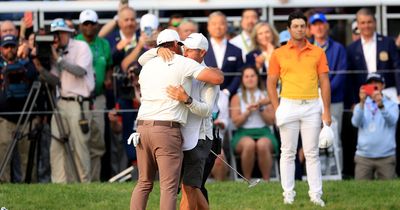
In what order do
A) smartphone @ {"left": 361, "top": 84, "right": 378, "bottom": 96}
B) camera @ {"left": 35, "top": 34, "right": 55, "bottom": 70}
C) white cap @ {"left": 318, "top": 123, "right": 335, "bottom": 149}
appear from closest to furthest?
white cap @ {"left": 318, "top": 123, "right": 335, "bottom": 149}
camera @ {"left": 35, "top": 34, "right": 55, "bottom": 70}
smartphone @ {"left": 361, "top": 84, "right": 378, "bottom": 96}

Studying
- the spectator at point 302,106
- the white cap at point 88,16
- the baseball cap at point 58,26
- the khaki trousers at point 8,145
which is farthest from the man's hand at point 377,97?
the khaki trousers at point 8,145

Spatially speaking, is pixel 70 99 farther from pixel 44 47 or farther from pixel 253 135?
pixel 253 135

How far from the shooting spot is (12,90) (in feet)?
54.7

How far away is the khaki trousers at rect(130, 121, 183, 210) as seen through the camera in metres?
11.6

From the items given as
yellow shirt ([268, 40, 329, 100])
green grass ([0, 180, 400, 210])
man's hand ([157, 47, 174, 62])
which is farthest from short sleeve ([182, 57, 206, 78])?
green grass ([0, 180, 400, 210])

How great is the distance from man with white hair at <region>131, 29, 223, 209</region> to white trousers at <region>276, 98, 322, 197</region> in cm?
224

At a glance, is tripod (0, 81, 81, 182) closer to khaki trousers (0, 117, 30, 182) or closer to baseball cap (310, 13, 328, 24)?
khaki trousers (0, 117, 30, 182)

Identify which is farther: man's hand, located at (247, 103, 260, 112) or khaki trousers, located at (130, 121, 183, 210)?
man's hand, located at (247, 103, 260, 112)

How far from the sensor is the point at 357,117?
16938 mm

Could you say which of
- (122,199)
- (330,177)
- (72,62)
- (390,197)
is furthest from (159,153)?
(330,177)

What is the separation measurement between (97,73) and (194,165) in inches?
Result: 220

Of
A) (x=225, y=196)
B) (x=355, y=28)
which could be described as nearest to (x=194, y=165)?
(x=225, y=196)

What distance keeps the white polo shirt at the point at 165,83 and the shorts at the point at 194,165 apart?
42 cm

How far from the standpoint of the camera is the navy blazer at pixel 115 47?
17.7 m
